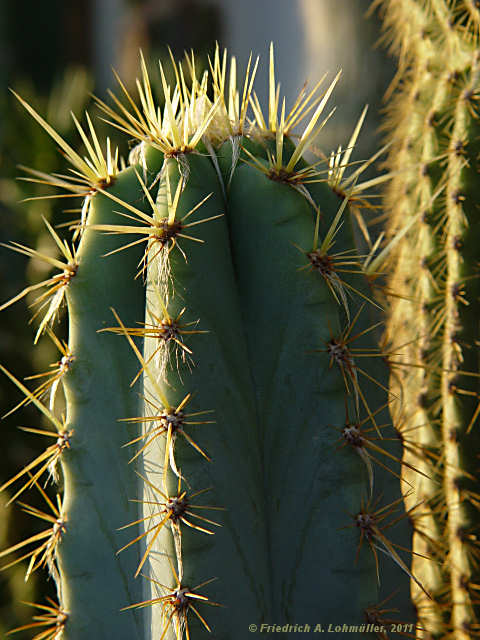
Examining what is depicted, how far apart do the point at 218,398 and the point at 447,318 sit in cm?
56

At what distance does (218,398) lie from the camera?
730 mm

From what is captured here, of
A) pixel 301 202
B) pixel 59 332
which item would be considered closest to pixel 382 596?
pixel 301 202

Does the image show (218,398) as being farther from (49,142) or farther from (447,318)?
(49,142)

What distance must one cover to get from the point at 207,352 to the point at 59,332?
1393mm

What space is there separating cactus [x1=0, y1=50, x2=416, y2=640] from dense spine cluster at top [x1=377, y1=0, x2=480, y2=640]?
14.4 inches

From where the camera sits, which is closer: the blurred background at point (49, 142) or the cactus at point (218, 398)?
the cactus at point (218, 398)

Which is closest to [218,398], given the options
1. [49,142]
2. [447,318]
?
[447,318]

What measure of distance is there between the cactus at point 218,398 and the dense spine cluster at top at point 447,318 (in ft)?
1.20

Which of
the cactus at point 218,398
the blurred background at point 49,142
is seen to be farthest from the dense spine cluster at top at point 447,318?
the blurred background at point 49,142

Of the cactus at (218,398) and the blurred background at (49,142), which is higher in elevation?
the blurred background at (49,142)

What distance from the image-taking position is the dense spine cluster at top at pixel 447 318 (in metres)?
1.11

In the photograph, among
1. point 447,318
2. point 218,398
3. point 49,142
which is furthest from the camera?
point 49,142

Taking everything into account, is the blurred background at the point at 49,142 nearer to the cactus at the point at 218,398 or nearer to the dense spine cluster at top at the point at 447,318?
the cactus at the point at 218,398

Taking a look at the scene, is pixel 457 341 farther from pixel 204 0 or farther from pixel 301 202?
pixel 204 0
